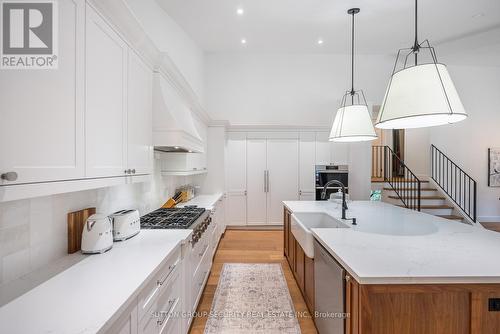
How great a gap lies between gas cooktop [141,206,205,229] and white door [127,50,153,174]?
51 cm

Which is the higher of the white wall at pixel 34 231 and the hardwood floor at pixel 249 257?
the white wall at pixel 34 231

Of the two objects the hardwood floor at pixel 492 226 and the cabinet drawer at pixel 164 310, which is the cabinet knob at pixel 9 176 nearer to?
the cabinet drawer at pixel 164 310

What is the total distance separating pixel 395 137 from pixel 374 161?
112cm

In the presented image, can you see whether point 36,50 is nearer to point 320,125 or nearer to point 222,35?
point 222,35

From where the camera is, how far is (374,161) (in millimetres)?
7684

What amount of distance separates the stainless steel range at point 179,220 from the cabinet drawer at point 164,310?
495 mm

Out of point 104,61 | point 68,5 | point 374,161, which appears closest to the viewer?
point 68,5

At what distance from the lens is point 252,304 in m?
2.46

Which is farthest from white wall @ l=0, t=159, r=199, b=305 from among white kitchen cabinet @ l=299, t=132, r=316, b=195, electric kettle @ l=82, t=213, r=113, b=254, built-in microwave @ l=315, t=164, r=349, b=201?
built-in microwave @ l=315, t=164, r=349, b=201

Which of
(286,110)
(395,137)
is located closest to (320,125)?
(286,110)

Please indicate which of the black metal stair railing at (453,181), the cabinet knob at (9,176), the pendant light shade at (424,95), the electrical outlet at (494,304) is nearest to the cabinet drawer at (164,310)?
the cabinet knob at (9,176)

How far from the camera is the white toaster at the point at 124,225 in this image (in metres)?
1.68

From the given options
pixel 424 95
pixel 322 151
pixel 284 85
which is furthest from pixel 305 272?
pixel 284 85

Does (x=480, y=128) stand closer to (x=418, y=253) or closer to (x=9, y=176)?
(x=418, y=253)
